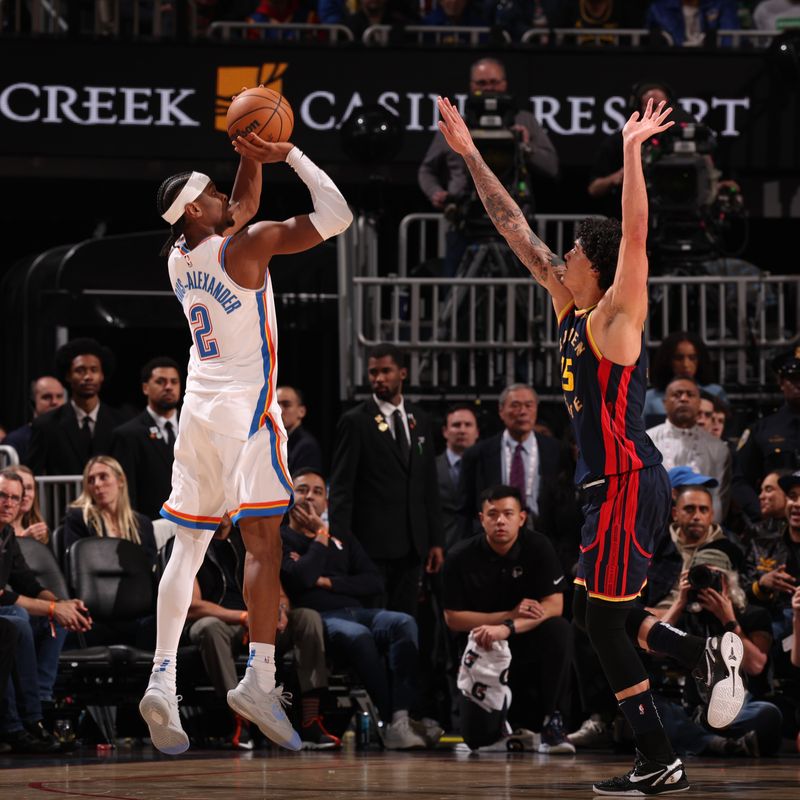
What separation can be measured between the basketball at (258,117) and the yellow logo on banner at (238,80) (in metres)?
7.65

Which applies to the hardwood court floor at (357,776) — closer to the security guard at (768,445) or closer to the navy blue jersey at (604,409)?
the navy blue jersey at (604,409)

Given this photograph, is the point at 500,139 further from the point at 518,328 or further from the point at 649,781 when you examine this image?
the point at 649,781

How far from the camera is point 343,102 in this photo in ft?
44.5

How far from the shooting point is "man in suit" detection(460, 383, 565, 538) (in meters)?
9.05

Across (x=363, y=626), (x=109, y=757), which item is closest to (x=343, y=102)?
(x=363, y=626)

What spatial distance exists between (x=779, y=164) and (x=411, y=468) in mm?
6151

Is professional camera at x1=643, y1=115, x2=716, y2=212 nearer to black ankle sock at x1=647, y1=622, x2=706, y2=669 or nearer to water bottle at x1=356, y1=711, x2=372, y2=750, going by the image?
water bottle at x1=356, y1=711, x2=372, y2=750

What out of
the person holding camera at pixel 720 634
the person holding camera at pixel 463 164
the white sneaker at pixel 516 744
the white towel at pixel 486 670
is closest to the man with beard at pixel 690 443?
the person holding camera at pixel 720 634

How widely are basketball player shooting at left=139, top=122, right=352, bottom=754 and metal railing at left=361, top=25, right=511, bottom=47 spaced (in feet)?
25.9

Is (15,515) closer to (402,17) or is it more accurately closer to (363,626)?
(363,626)

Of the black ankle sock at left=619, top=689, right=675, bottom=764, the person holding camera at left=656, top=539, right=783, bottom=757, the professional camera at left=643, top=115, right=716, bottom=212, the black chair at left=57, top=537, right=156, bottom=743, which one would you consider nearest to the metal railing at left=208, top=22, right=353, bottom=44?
the professional camera at left=643, top=115, right=716, bottom=212

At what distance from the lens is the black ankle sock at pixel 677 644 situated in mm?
5793

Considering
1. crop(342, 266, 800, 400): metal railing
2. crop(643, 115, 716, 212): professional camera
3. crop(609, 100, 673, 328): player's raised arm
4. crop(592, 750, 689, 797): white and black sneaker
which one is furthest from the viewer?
crop(342, 266, 800, 400): metal railing

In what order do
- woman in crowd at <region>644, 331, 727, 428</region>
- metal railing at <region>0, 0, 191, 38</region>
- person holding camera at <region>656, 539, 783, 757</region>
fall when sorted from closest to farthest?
person holding camera at <region>656, 539, 783, 757</region> → woman in crowd at <region>644, 331, 727, 428</region> → metal railing at <region>0, 0, 191, 38</region>
